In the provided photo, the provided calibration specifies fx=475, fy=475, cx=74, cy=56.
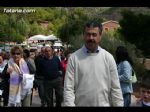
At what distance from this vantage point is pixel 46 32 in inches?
3541

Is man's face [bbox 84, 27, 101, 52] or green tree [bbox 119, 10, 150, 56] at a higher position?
green tree [bbox 119, 10, 150, 56]

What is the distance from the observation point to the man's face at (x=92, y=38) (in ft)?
12.8

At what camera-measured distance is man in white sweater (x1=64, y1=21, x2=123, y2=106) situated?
391 centimetres

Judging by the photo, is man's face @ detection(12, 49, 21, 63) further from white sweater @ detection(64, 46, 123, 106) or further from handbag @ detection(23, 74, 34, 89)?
white sweater @ detection(64, 46, 123, 106)

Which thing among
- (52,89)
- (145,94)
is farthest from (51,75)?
(145,94)

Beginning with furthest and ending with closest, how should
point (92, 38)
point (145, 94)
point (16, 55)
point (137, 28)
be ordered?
1. point (137, 28)
2. point (16, 55)
3. point (145, 94)
4. point (92, 38)

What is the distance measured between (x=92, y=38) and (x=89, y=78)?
0.33 metres

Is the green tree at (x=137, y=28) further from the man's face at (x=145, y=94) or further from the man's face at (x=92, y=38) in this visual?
the man's face at (x=92, y=38)

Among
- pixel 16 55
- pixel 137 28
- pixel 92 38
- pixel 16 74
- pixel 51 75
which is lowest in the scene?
pixel 51 75

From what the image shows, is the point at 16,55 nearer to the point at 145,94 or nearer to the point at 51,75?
the point at 51,75

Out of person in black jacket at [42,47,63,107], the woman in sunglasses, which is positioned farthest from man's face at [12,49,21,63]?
person in black jacket at [42,47,63,107]

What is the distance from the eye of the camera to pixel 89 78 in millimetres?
3904
